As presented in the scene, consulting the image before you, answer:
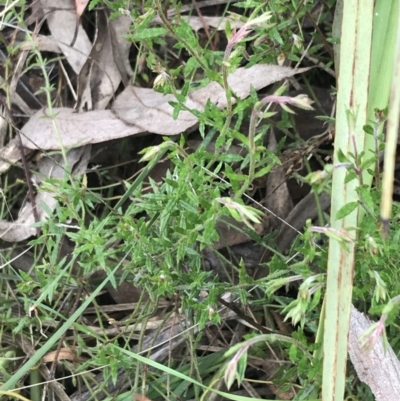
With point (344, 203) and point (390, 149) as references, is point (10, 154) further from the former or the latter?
point (390, 149)

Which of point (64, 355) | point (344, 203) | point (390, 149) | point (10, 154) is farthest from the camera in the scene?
point (10, 154)

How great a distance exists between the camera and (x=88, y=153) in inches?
60.0

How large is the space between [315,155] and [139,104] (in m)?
0.50

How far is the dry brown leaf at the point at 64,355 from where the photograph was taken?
134cm

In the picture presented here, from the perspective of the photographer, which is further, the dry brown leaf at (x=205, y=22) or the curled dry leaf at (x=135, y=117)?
the dry brown leaf at (x=205, y=22)

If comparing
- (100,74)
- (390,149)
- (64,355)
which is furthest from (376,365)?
(100,74)

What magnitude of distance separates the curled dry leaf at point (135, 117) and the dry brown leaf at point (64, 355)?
0.53m

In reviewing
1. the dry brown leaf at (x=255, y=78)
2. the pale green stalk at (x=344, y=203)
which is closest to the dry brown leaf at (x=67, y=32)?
the dry brown leaf at (x=255, y=78)

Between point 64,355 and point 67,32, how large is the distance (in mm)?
935

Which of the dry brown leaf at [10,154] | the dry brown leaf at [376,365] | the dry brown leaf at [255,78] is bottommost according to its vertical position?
the dry brown leaf at [376,365]

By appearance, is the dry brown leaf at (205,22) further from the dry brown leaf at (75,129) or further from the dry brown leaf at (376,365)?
the dry brown leaf at (376,365)

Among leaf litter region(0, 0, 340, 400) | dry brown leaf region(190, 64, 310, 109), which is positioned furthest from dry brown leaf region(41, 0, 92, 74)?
dry brown leaf region(190, 64, 310, 109)

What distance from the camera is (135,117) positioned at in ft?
4.90

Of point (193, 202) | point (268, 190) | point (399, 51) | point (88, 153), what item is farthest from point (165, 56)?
point (399, 51)
